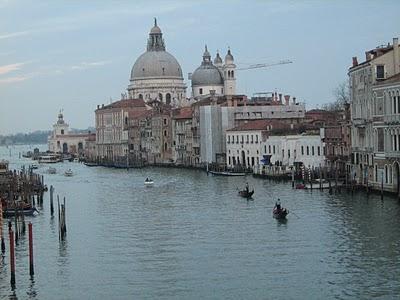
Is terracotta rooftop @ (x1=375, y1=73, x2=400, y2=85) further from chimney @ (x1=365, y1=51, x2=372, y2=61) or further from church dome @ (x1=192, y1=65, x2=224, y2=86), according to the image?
church dome @ (x1=192, y1=65, x2=224, y2=86)

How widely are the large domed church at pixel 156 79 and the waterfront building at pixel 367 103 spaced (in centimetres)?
4645

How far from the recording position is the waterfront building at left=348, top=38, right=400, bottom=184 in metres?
26.7

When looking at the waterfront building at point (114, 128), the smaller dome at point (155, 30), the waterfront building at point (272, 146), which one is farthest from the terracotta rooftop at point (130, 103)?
the waterfront building at point (272, 146)

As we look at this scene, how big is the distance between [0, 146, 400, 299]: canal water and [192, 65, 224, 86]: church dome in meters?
42.1

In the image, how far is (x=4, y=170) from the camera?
32781mm

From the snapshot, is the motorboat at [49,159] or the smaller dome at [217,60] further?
the motorboat at [49,159]

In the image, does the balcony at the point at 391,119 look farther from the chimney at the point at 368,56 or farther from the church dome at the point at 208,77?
the church dome at the point at 208,77

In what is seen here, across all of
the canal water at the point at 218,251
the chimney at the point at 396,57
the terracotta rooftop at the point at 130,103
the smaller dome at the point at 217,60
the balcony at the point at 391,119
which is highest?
the smaller dome at the point at 217,60

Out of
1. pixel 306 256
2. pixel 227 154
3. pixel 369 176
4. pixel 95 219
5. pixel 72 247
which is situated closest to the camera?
pixel 306 256

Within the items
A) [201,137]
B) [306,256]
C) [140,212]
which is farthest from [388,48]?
Answer: [201,137]

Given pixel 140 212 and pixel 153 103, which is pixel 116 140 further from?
pixel 140 212

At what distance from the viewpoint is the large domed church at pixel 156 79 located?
76.1 m

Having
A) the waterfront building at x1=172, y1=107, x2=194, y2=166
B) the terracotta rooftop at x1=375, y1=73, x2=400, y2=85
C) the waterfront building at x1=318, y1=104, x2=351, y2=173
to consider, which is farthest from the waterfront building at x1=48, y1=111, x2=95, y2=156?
the terracotta rooftop at x1=375, y1=73, x2=400, y2=85

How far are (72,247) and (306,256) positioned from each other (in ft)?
14.3
